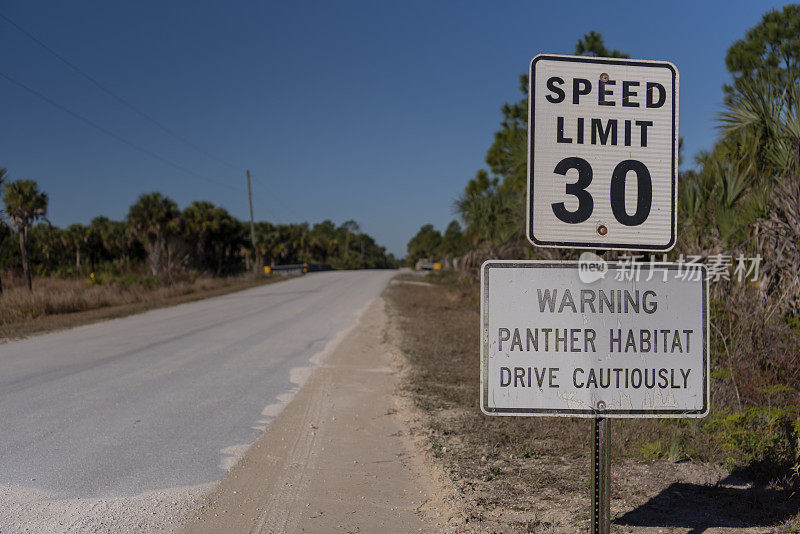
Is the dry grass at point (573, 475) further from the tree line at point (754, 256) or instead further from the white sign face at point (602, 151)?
the white sign face at point (602, 151)

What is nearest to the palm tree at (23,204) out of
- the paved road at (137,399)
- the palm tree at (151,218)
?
the palm tree at (151,218)

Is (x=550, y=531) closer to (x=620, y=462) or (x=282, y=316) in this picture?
(x=620, y=462)

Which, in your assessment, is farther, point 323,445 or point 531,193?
point 323,445

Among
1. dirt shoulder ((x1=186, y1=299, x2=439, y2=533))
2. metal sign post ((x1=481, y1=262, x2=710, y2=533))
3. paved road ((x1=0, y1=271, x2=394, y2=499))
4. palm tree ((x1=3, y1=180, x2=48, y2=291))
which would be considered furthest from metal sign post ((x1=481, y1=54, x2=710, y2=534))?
A: palm tree ((x1=3, y1=180, x2=48, y2=291))

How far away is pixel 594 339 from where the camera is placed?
257cm

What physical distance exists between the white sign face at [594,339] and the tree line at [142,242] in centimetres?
2184

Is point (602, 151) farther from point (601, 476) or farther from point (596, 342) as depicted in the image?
point (601, 476)

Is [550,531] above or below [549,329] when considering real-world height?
below

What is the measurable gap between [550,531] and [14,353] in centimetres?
1012

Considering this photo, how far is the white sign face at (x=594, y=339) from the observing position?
256 cm

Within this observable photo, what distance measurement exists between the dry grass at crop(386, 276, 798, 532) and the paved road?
1.96 meters

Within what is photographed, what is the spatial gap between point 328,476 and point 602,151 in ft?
10.5

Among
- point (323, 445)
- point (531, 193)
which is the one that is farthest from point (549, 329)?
point (323, 445)

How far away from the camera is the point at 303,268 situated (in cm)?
5059
